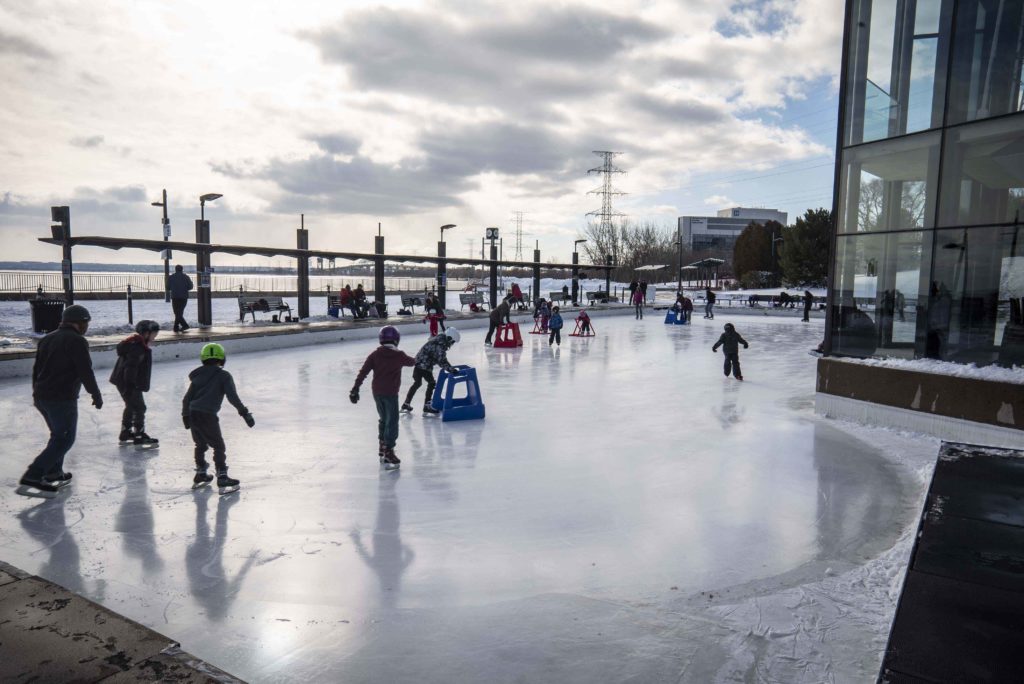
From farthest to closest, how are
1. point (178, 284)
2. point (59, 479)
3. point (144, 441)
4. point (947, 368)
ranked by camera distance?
point (178, 284), point (947, 368), point (144, 441), point (59, 479)

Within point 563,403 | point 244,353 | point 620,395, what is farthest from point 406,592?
point 244,353

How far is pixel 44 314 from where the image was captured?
15.4 metres

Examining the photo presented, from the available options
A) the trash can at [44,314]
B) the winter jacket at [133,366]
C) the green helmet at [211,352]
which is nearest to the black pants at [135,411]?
the winter jacket at [133,366]

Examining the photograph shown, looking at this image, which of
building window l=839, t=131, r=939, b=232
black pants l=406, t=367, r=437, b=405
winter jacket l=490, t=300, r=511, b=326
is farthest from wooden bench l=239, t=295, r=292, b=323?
building window l=839, t=131, r=939, b=232

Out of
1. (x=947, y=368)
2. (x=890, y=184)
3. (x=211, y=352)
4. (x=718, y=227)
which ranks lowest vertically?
(x=947, y=368)

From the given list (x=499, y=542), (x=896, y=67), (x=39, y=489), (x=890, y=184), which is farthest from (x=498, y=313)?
(x=499, y=542)

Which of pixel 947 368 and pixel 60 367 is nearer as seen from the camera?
pixel 60 367

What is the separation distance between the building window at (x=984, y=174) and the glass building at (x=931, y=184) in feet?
0.05

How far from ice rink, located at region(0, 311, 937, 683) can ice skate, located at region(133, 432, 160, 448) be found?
15cm

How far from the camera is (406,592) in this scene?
155 inches

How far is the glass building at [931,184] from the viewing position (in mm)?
8398

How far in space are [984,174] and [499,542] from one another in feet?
28.5

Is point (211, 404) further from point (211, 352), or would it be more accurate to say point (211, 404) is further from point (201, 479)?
point (201, 479)

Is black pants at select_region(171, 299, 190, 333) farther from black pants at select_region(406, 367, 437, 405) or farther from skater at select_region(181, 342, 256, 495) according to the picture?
skater at select_region(181, 342, 256, 495)
